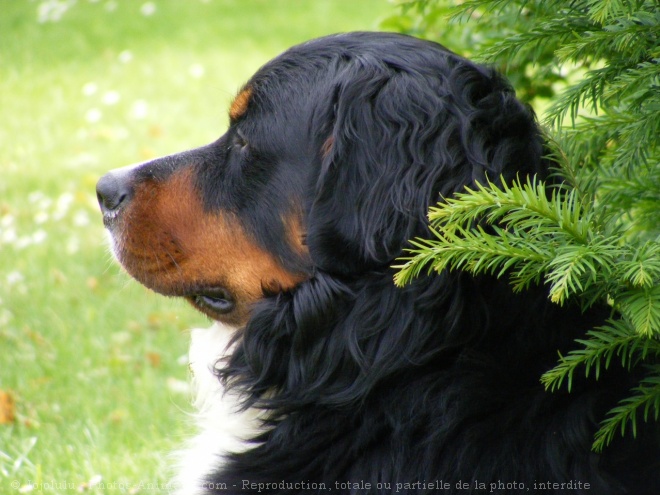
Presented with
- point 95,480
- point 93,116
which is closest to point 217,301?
point 95,480

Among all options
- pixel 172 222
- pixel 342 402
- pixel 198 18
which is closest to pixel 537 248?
pixel 342 402

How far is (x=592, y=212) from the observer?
1.93m

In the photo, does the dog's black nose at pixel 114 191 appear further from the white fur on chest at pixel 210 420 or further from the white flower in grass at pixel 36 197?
the white flower in grass at pixel 36 197

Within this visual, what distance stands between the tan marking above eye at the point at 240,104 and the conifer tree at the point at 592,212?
2.13ft

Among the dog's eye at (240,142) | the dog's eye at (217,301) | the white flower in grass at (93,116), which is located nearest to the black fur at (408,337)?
the dog's eye at (217,301)

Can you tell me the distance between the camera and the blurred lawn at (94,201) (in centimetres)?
329

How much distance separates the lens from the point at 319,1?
37.7ft

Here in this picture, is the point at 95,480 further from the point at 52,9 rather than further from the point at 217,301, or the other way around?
the point at 52,9

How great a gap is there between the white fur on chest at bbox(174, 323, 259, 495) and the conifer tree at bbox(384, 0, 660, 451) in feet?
2.30

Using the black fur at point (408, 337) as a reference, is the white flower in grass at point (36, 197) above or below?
below

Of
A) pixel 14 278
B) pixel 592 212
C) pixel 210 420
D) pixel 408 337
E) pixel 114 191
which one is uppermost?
pixel 592 212

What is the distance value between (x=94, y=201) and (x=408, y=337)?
4.67m

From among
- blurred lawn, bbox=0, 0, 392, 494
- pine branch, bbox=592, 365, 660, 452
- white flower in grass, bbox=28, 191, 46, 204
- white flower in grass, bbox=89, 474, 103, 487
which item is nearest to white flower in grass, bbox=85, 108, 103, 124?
blurred lawn, bbox=0, 0, 392, 494

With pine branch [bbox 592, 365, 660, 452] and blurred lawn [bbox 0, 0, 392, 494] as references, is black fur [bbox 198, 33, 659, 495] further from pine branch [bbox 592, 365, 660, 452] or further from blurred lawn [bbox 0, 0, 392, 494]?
blurred lawn [bbox 0, 0, 392, 494]
